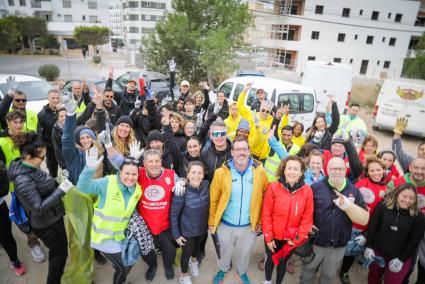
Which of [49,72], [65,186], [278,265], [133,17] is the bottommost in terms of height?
[278,265]

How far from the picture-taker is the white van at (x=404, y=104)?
9.91 meters

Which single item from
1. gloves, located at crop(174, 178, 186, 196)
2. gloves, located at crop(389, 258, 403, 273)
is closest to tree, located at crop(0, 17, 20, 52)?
gloves, located at crop(174, 178, 186, 196)

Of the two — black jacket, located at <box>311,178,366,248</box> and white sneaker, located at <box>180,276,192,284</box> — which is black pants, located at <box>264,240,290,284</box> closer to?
black jacket, located at <box>311,178,366,248</box>

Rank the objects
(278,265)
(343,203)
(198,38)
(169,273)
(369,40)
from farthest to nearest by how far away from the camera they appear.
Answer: (369,40) < (198,38) < (169,273) < (278,265) < (343,203)

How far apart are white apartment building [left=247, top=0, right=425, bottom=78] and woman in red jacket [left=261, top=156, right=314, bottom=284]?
2880 cm

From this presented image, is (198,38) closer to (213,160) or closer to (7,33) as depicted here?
(213,160)

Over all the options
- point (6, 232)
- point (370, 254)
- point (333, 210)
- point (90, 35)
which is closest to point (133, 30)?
point (90, 35)

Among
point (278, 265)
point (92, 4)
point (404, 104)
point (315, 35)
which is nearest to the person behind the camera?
point (278, 265)

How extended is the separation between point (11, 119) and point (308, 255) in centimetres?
420

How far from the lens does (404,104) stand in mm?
10133

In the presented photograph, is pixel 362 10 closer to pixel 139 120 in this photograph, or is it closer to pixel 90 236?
pixel 139 120

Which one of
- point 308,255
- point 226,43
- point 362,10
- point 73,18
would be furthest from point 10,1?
point 308,255

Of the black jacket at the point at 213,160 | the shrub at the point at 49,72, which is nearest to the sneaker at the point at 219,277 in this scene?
the black jacket at the point at 213,160

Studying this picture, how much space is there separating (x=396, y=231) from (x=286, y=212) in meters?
1.23
